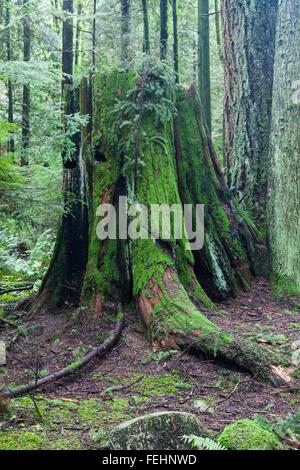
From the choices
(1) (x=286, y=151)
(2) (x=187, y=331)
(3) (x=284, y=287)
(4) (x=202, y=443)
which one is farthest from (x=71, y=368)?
(1) (x=286, y=151)

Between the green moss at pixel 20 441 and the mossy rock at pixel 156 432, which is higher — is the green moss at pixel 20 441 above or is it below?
below

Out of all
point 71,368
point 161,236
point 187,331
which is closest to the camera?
point 71,368

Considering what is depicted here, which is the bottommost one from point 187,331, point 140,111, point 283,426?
point 283,426

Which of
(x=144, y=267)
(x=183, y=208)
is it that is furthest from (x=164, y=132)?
(x=144, y=267)

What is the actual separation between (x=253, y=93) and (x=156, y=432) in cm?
688

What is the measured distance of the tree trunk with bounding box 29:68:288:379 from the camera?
4531mm

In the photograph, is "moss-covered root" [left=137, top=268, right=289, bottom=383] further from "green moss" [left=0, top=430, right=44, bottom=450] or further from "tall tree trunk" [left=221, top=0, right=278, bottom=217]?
"tall tree trunk" [left=221, top=0, right=278, bottom=217]

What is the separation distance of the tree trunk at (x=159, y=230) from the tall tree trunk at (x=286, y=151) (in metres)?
0.69

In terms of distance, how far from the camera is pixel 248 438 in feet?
7.29

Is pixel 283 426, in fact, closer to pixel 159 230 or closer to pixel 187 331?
pixel 187 331

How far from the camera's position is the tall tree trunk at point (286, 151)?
6211 mm

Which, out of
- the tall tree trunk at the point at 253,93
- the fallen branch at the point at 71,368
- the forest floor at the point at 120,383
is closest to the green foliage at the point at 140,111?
the fallen branch at the point at 71,368

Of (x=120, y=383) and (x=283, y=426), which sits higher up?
(x=283, y=426)

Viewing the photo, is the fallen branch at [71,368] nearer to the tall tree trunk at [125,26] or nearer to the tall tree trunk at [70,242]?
the tall tree trunk at [70,242]
